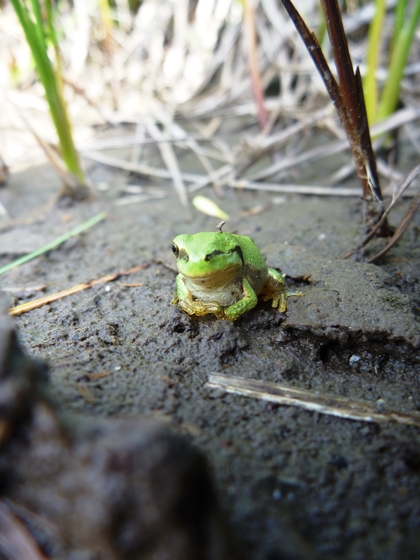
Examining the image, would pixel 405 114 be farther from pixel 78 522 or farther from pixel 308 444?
pixel 78 522

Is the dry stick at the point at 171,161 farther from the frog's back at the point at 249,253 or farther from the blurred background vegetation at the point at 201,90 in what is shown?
the frog's back at the point at 249,253

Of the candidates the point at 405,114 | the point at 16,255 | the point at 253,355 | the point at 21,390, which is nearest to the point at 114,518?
the point at 21,390

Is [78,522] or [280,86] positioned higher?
[280,86]

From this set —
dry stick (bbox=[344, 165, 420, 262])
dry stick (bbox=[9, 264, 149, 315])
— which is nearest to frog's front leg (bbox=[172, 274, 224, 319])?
dry stick (bbox=[9, 264, 149, 315])

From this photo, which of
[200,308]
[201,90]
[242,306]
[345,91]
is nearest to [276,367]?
[242,306]

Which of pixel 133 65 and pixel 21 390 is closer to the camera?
pixel 21 390

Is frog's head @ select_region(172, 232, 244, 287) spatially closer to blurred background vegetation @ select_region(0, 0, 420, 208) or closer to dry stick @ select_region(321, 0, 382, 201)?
dry stick @ select_region(321, 0, 382, 201)

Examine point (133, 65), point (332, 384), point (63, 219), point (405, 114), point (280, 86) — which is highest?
point (133, 65)
